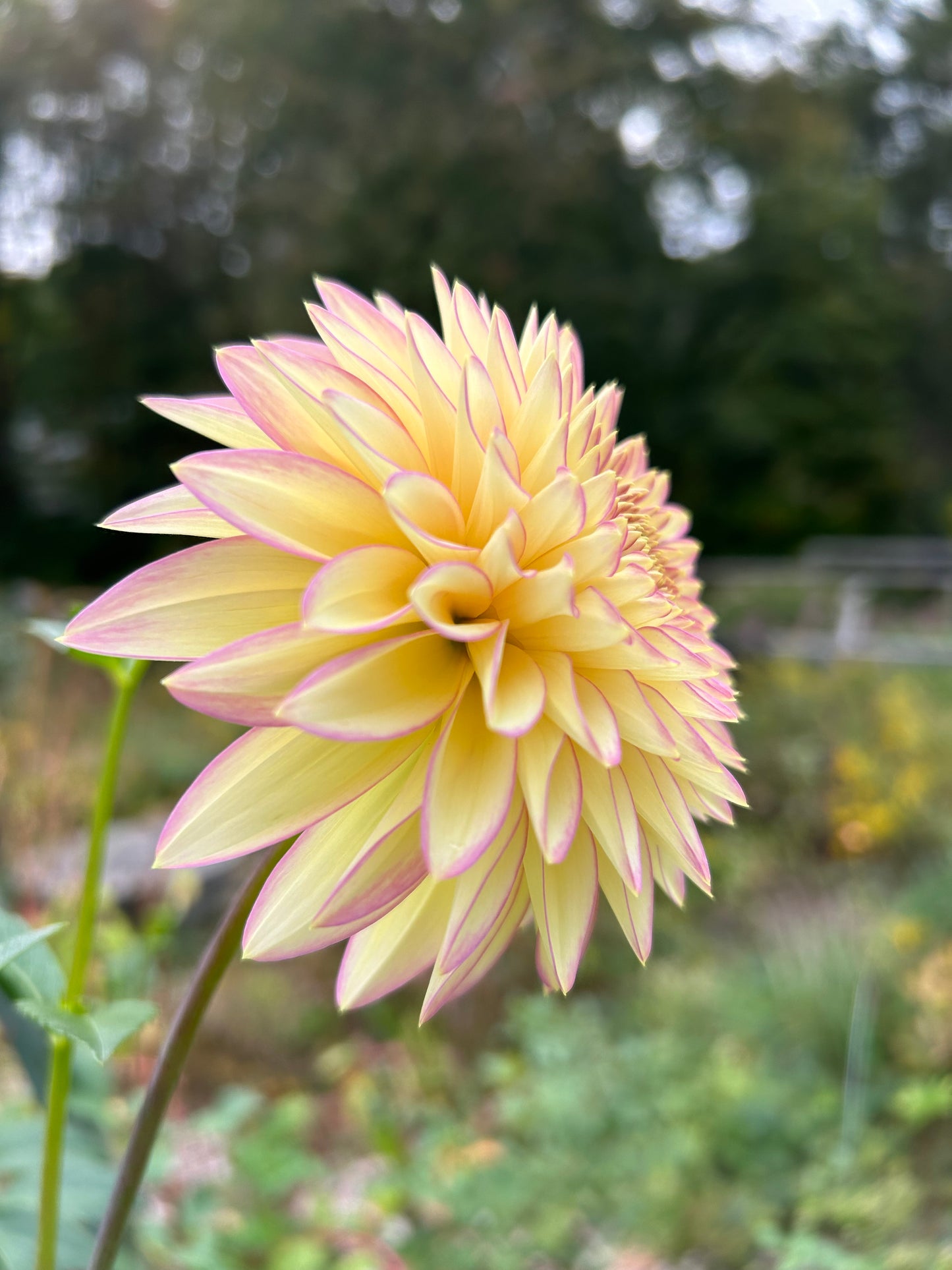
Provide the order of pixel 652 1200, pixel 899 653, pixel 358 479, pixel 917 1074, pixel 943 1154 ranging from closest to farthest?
pixel 358 479 → pixel 652 1200 → pixel 943 1154 → pixel 917 1074 → pixel 899 653

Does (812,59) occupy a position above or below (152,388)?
above

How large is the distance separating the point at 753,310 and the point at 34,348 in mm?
9379

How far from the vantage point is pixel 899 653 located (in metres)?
6.64

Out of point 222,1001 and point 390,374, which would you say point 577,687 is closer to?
point 390,374

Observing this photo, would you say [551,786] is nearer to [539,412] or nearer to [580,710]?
[580,710]

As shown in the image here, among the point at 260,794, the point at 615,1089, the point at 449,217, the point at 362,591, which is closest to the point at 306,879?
the point at 260,794

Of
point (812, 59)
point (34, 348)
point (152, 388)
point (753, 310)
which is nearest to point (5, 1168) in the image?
point (152, 388)

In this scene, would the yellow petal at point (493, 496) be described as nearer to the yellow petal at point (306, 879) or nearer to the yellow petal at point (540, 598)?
the yellow petal at point (540, 598)

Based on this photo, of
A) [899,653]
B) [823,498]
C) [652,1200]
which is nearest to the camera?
[652,1200]

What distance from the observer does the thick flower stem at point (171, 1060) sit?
0.50 m

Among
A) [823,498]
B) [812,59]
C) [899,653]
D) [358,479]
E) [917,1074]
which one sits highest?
[812,59]

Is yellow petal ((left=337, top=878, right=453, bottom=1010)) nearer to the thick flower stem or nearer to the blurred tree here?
the thick flower stem

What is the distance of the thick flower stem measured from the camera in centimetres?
50

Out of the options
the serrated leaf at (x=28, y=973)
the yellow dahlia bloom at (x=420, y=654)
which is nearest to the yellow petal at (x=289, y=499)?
the yellow dahlia bloom at (x=420, y=654)
